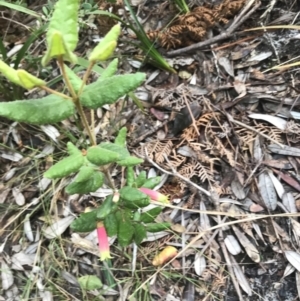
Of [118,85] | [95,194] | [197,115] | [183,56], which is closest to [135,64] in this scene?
[183,56]

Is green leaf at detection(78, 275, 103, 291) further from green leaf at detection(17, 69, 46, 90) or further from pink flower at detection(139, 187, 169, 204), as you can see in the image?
green leaf at detection(17, 69, 46, 90)

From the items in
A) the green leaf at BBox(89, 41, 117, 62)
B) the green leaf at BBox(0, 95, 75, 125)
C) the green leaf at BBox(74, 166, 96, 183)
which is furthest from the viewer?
the green leaf at BBox(74, 166, 96, 183)

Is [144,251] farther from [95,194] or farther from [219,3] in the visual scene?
[219,3]

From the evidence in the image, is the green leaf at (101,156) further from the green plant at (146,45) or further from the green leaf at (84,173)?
the green plant at (146,45)

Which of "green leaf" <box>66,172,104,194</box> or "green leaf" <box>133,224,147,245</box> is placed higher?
"green leaf" <box>66,172,104,194</box>

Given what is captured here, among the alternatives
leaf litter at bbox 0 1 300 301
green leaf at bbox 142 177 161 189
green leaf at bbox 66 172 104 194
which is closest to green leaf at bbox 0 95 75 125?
green leaf at bbox 66 172 104 194

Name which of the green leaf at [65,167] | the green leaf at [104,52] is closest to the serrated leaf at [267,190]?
the green leaf at [65,167]
